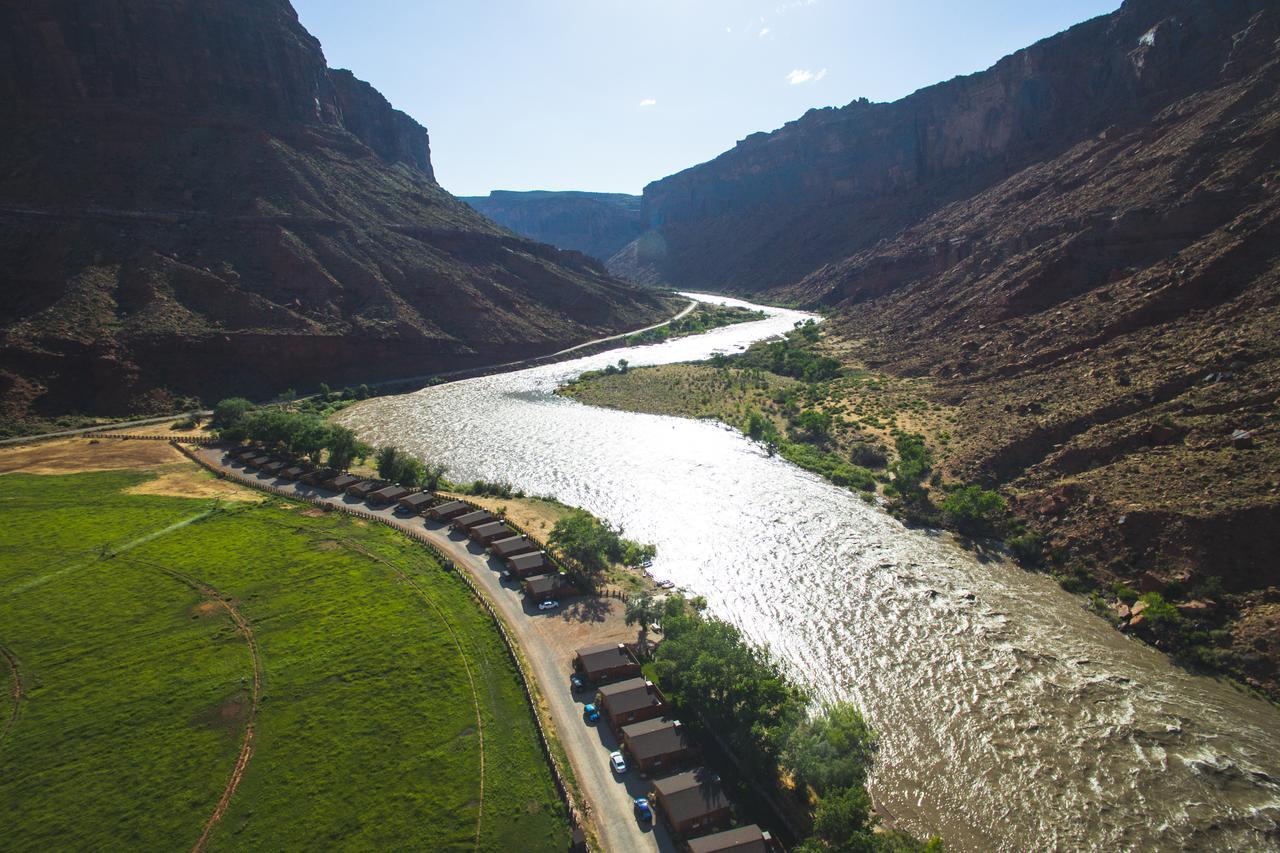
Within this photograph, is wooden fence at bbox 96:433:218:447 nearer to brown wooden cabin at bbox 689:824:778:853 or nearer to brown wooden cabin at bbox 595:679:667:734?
brown wooden cabin at bbox 595:679:667:734

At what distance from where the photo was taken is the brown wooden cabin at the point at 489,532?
1766 inches

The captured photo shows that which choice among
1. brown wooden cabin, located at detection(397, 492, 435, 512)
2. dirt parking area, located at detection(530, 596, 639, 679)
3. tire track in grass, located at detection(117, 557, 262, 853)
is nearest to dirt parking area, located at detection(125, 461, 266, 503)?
tire track in grass, located at detection(117, 557, 262, 853)

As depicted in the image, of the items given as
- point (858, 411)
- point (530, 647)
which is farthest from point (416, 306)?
point (530, 647)

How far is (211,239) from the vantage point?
98.6 metres

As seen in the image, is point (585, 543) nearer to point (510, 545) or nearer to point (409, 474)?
point (510, 545)

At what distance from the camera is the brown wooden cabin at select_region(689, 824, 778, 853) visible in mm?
21453

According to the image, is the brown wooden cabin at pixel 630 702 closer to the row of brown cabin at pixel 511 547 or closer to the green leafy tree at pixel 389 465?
the row of brown cabin at pixel 511 547

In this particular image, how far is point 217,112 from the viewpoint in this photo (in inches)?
4609

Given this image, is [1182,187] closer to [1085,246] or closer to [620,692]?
[1085,246]

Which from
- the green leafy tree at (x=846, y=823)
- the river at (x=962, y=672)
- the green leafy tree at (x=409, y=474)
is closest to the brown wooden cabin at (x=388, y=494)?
the green leafy tree at (x=409, y=474)

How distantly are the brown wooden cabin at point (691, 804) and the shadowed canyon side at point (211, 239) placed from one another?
267 ft

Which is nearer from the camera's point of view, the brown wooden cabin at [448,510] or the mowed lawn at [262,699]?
the mowed lawn at [262,699]

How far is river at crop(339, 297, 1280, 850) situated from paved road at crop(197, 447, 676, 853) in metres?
9.83

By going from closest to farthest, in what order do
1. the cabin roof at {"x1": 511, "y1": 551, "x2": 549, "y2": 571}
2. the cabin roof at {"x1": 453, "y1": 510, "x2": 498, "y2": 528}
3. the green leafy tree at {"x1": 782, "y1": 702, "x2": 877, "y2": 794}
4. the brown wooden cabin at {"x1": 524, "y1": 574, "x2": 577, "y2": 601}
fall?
1. the green leafy tree at {"x1": 782, "y1": 702, "x2": 877, "y2": 794}
2. the brown wooden cabin at {"x1": 524, "y1": 574, "x2": 577, "y2": 601}
3. the cabin roof at {"x1": 511, "y1": 551, "x2": 549, "y2": 571}
4. the cabin roof at {"x1": 453, "y1": 510, "x2": 498, "y2": 528}
